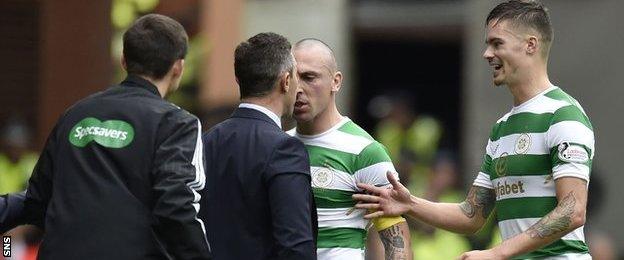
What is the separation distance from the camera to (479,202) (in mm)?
7512

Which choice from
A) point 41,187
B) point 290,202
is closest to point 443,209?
point 290,202

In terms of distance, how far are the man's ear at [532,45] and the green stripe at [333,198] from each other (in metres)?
1.14

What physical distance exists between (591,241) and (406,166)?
3149mm

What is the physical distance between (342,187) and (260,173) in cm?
86

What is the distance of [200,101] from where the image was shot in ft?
64.4

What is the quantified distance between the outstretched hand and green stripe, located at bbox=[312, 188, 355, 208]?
0.22 ft

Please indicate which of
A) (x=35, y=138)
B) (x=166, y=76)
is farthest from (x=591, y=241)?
(x=166, y=76)

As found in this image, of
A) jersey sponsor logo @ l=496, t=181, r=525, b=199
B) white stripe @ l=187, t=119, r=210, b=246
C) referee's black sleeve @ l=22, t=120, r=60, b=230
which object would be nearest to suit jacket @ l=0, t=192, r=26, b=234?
referee's black sleeve @ l=22, t=120, r=60, b=230

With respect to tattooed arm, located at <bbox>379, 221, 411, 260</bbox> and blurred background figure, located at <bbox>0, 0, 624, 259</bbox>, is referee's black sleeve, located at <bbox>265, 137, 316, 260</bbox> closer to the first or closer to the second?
tattooed arm, located at <bbox>379, 221, 411, 260</bbox>

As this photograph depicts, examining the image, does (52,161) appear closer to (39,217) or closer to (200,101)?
(39,217)

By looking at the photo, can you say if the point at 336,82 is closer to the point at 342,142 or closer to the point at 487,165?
the point at 342,142

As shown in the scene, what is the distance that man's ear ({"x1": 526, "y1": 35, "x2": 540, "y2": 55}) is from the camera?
7.00 m

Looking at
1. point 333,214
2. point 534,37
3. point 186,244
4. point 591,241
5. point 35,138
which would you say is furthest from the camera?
point 35,138

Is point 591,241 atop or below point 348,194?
below
